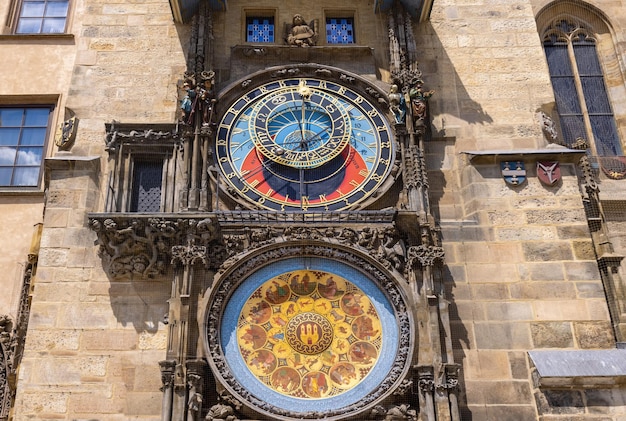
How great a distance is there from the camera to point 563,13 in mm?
13375

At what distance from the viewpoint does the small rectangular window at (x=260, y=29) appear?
11328 millimetres

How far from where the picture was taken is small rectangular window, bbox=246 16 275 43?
11.3 meters

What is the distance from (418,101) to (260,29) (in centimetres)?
292

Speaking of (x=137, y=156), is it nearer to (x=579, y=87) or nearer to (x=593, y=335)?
(x=593, y=335)

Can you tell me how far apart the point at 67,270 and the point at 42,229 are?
91 cm

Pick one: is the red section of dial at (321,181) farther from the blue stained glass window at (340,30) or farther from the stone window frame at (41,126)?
the stone window frame at (41,126)

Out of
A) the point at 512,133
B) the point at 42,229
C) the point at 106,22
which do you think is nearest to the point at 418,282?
the point at 512,133

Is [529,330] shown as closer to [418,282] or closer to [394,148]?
[418,282]

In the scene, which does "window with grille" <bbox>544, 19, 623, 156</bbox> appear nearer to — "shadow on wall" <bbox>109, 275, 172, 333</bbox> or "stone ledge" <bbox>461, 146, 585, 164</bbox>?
"stone ledge" <bbox>461, 146, 585, 164</bbox>

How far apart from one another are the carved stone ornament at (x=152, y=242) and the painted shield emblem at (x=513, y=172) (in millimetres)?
3986

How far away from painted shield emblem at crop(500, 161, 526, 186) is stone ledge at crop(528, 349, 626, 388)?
92.3 inches

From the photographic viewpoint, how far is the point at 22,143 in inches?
450

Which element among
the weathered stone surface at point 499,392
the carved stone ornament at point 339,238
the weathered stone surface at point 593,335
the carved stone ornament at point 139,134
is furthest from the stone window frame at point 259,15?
the weathered stone surface at point 593,335

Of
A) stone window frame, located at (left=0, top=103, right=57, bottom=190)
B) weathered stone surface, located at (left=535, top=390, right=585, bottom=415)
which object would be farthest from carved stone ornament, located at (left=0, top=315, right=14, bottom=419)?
weathered stone surface, located at (left=535, top=390, right=585, bottom=415)
